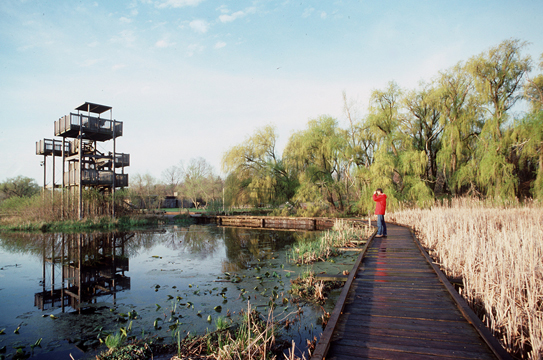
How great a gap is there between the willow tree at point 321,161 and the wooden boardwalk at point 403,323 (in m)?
19.2

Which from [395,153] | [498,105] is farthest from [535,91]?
[395,153]

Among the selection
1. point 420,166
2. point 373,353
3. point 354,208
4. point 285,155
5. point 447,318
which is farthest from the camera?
point 285,155

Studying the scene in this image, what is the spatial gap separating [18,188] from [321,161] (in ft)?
122

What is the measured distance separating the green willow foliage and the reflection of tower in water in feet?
45.6

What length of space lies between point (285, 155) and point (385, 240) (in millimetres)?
18177

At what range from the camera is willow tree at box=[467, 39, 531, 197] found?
15938mm

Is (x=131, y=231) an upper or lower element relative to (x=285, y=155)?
lower

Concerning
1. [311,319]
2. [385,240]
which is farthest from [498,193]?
[311,319]

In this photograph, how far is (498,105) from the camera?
55.2 ft

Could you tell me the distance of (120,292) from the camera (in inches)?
298

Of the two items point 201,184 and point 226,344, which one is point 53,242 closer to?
point 226,344

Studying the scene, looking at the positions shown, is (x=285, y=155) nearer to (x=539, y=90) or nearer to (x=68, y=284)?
(x=539, y=90)

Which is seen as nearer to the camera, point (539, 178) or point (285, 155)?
point (539, 178)

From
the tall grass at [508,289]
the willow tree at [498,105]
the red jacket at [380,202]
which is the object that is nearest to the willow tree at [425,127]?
the willow tree at [498,105]
